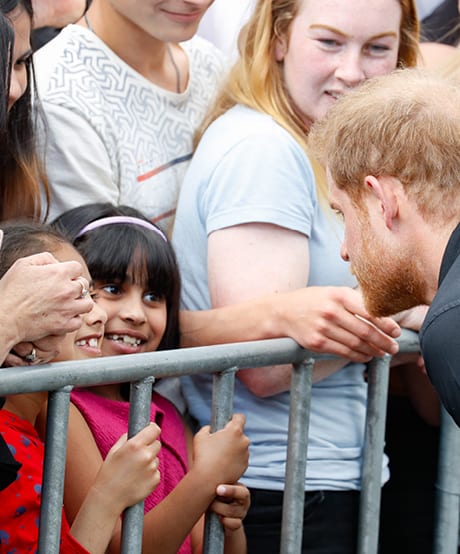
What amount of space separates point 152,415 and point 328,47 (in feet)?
3.61

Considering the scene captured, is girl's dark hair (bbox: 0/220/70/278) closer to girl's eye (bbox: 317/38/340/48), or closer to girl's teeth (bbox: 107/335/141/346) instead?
girl's teeth (bbox: 107/335/141/346)

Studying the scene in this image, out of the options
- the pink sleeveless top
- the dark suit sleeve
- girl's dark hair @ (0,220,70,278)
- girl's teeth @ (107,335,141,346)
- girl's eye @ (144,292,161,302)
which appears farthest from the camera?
girl's eye @ (144,292,161,302)

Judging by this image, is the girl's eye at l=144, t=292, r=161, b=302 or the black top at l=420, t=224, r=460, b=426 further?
the girl's eye at l=144, t=292, r=161, b=302

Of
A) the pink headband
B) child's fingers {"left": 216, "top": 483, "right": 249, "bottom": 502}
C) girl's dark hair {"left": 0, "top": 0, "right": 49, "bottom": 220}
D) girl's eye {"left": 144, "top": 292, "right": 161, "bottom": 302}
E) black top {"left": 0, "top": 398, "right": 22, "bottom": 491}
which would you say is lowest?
child's fingers {"left": 216, "top": 483, "right": 249, "bottom": 502}

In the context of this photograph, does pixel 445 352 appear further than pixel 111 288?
No

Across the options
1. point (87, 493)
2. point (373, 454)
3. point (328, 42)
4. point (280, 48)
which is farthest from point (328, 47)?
point (87, 493)

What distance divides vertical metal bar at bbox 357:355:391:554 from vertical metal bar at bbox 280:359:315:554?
230 millimetres

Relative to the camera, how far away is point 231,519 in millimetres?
2420

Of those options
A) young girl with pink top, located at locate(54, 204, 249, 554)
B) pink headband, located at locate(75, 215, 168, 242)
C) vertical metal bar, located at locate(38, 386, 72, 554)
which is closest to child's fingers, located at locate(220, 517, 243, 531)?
young girl with pink top, located at locate(54, 204, 249, 554)

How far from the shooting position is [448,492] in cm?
287

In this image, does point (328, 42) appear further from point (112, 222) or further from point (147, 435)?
point (147, 435)

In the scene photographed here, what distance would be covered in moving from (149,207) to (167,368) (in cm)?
87

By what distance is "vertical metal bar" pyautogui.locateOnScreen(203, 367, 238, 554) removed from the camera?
7.69ft

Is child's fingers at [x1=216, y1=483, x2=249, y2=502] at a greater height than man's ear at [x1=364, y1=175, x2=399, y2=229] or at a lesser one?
lesser
